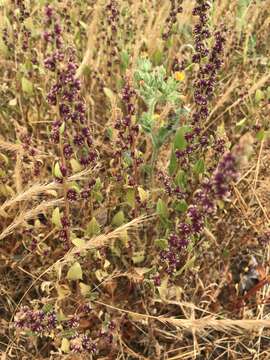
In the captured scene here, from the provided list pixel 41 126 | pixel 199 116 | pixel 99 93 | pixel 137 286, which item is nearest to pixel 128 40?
pixel 99 93

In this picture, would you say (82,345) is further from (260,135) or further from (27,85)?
(27,85)

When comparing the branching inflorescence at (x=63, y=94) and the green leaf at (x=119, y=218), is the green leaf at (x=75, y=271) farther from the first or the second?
the green leaf at (x=119, y=218)

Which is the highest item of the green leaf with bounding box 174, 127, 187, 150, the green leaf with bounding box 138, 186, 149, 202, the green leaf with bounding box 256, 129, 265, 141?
the green leaf with bounding box 174, 127, 187, 150

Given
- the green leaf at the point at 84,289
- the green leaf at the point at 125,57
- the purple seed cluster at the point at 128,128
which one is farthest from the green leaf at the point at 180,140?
the green leaf at the point at 125,57

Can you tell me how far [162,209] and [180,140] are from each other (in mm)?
249

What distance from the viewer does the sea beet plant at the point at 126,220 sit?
1.42 m

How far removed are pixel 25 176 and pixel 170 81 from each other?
0.64 meters

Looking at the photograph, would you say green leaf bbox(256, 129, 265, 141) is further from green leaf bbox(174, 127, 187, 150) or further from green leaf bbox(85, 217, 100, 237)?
green leaf bbox(85, 217, 100, 237)

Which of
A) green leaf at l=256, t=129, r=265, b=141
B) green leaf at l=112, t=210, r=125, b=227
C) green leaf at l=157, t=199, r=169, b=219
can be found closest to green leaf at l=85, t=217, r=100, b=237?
green leaf at l=112, t=210, r=125, b=227

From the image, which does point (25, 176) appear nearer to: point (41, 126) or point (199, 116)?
point (41, 126)

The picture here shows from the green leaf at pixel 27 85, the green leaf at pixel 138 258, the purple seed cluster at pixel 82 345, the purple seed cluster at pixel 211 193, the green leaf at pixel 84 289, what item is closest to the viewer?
the purple seed cluster at pixel 211 193

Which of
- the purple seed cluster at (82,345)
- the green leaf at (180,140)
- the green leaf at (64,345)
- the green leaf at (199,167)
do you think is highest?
the green leaf at (180,140)

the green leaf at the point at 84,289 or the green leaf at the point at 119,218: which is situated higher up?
the green leaf at the point at 119,218

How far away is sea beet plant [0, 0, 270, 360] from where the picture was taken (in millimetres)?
1418
